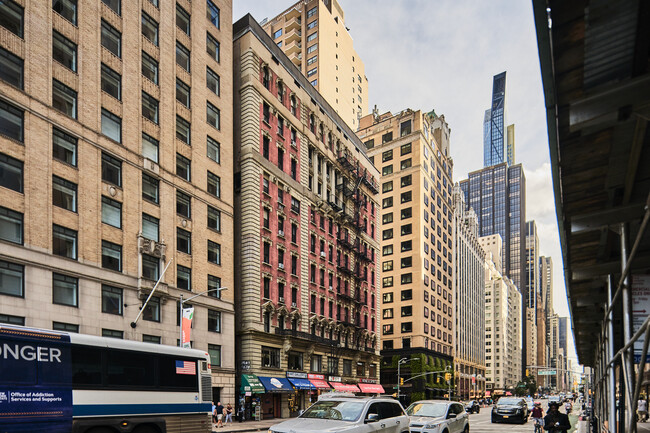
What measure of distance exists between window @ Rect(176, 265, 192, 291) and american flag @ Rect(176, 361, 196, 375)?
21300 mm

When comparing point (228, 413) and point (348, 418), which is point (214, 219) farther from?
point (348, 418)

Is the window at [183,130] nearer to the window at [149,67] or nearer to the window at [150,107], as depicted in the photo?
the window at [150,107]

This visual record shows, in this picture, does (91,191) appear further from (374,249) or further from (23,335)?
(374,249)

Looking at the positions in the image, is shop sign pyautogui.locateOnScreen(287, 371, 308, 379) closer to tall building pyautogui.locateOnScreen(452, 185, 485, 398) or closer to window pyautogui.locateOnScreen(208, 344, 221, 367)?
window pyautogui.locateOnScreen(208, 344, 221, 367)

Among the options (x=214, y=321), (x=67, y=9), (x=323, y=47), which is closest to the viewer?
(x=67, y=9)

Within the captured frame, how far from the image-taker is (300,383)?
5228cm

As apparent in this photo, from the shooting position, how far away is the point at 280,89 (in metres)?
55.7

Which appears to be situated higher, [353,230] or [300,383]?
[353,230]

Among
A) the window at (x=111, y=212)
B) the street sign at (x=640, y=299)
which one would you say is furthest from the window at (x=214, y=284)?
the street sign at (x=640, y=299)

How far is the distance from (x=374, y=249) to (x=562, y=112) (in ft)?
238

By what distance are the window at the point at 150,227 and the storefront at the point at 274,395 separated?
16.4 meters

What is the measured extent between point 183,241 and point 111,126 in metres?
10.0

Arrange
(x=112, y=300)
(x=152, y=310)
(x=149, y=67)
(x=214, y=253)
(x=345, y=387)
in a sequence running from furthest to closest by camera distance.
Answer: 1. (x=345, y=387)
2. (x=214, y=253)
3. (x=149, y=67)
4. (x=152, y=310)
5. (x=112, y=300)

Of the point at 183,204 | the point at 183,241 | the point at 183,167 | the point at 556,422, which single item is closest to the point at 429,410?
the point at 556,422
